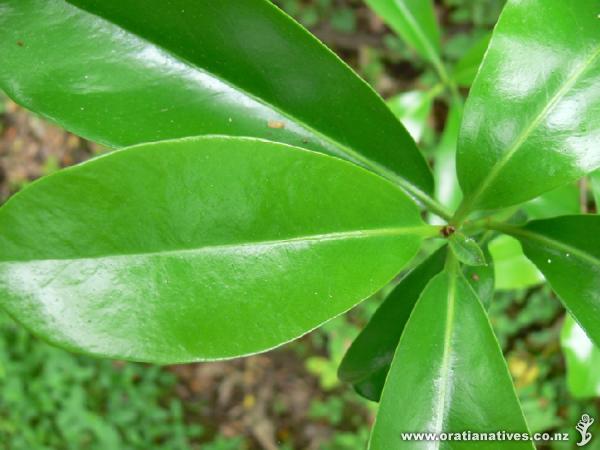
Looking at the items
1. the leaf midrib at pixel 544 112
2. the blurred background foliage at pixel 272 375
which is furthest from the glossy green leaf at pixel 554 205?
the blurred background foliage at pixel 272 375

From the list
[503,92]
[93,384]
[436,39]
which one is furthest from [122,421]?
[503,92]

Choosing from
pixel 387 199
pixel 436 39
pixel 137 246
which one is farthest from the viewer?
pixel 436 39

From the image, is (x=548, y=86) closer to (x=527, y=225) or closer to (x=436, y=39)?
(x=527, y=225)

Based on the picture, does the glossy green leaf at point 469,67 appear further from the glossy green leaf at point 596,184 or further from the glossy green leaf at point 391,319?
the glossy green leaf at point 391,319

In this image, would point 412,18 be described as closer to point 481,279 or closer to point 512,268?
point 512,268

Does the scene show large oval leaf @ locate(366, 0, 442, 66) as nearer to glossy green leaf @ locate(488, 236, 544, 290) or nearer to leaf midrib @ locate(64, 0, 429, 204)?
glossy green leaf @ locate(488, 236, 544, 290)

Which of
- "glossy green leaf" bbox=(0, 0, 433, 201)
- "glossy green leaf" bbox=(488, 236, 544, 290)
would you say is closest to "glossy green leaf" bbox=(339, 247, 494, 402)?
"glossy green leaf" bbox=(0, 0, 433, 201)
